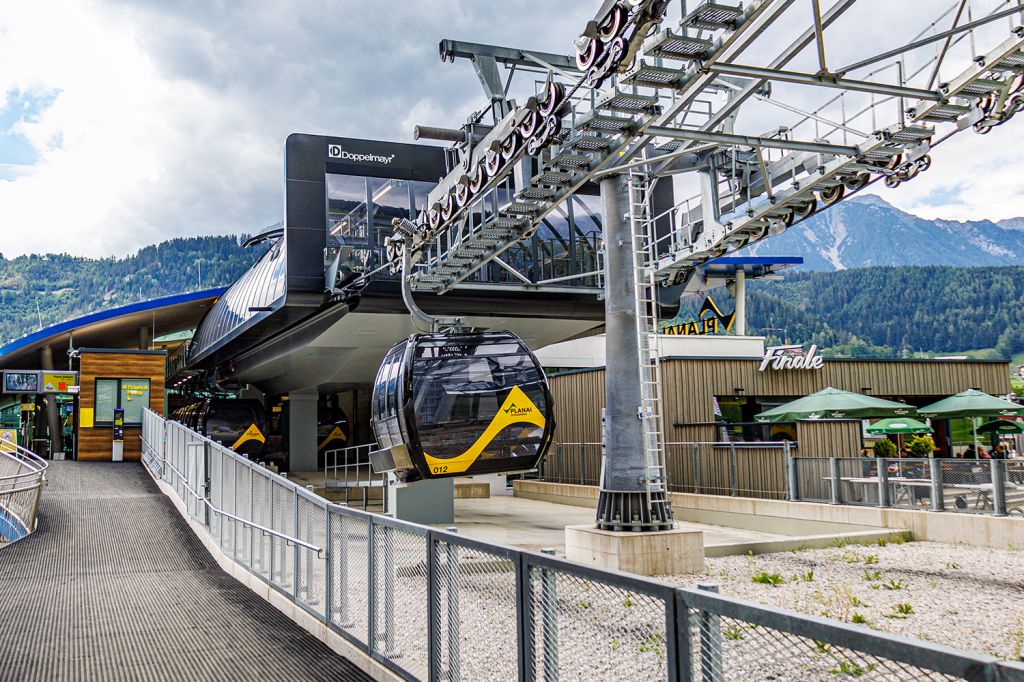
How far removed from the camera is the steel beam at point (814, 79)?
856cm

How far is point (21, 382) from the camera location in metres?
35.5

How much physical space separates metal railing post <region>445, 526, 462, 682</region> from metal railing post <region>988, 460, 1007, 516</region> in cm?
1094

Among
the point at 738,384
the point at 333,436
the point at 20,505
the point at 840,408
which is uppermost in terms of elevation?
the point at 738,384

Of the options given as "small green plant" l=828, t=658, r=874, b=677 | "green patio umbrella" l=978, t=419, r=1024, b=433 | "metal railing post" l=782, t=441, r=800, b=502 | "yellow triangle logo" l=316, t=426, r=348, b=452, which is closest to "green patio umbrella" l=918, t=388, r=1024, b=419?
"green patio umbrella" l=978, t=419, r=1024, b=433

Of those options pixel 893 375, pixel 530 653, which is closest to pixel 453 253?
pixel 530 653

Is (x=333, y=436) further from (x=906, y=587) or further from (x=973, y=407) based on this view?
(x=906, y=587)

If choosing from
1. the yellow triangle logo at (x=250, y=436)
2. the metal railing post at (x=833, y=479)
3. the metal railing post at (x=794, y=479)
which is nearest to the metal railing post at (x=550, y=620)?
the metal railing post at (x=833, y=479)

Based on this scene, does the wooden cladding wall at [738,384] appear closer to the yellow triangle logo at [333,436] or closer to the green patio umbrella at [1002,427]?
the green patio umbrella at [1002,427]

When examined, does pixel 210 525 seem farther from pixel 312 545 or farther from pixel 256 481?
pixel 312 545

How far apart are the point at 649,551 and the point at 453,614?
6.47 metres

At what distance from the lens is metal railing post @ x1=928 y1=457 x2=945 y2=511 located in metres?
15.0

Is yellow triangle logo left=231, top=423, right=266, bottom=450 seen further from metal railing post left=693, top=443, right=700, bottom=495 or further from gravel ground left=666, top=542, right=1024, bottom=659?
gravel ground left=666, top=542, right=1024, bottom=659

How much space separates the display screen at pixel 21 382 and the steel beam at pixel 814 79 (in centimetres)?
3366

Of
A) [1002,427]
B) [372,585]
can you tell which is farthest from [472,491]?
[372,585]
